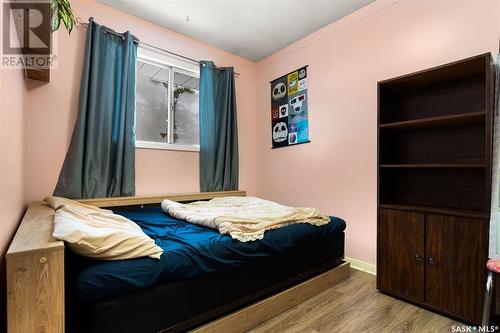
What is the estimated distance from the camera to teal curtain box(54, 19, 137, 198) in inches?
91.6

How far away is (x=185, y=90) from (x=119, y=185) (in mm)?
1461

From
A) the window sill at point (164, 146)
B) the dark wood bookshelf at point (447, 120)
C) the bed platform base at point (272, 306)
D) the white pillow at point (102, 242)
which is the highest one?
the dark wood bookshelf at point (447, 120)

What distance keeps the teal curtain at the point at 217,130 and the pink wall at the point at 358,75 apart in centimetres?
68

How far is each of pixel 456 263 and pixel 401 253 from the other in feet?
1.11

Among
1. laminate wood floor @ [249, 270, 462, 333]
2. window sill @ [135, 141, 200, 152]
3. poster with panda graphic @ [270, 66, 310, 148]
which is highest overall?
poster with panda graphic @ [270, 66, 310, 148]

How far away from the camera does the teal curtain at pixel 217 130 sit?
322 centimetres

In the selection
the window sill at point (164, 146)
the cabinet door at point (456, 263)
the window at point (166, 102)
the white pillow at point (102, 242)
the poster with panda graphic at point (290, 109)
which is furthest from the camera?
the poster with panda graphic at point (290, 109)

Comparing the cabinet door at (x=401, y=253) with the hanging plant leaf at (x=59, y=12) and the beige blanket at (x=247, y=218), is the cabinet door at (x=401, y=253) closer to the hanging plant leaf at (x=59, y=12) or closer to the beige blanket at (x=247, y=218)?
the beige blanket at (x=247, y=218)

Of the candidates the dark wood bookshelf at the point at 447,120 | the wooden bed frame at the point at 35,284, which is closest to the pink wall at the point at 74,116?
the wooden bed frame at the point at 35,284

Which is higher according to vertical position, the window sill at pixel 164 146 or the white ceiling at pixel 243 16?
the white ceiling at pixel 243 16

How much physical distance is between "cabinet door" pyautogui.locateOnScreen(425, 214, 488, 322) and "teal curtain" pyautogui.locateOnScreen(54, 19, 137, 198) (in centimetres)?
271

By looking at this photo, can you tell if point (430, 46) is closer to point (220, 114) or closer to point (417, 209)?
point (417, 209)
